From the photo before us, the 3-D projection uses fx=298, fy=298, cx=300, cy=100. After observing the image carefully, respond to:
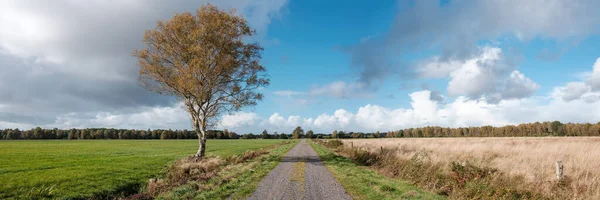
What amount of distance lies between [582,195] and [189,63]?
2557 cm

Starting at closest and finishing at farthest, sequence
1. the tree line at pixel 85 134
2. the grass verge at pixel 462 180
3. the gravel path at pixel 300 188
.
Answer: the grass verge at pixel 462 180, the gravel path at pixel 300 188, the tree line at pixel 85 134

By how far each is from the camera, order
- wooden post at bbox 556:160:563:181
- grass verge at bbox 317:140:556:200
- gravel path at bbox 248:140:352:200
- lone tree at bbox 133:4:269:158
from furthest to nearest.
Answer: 1. lone tree at bbox 133:4:269:158
2. wooden post at bbox 556:160:563:181
3. gravel path at bbox 248:140:352:200
4. grass verge at bbox 317:140:556:200

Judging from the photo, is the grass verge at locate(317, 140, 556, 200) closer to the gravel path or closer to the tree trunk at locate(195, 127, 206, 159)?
the gravel path

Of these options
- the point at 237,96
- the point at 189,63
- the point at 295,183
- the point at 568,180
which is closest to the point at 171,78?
the point at 189,63

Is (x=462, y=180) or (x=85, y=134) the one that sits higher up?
(x=85, y=134)

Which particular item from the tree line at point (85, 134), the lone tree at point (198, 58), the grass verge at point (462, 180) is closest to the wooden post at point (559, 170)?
the grass verge at point (462, 180)

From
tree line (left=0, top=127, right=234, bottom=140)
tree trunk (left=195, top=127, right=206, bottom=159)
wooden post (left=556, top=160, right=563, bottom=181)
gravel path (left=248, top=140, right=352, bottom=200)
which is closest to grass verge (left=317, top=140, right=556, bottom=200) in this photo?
wooden post (left=556, top=160, right=563, bottom=181)

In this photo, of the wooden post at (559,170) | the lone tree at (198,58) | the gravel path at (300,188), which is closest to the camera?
the gravel path at (300,188)

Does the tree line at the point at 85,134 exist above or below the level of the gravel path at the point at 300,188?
above

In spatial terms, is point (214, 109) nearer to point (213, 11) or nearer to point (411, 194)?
point (213, 11)

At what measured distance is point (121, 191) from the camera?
596 inches

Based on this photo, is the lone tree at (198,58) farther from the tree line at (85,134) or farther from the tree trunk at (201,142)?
the tree line at (85,134)

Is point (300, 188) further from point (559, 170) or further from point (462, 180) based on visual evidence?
point (559, 170)

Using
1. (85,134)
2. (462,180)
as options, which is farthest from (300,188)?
(85,134)
